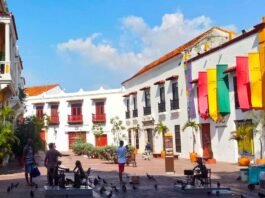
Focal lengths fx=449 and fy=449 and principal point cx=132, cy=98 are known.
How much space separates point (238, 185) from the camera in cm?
1552

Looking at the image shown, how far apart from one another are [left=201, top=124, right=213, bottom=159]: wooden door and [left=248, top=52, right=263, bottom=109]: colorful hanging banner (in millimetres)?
6713

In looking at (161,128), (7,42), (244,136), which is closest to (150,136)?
(161,128)

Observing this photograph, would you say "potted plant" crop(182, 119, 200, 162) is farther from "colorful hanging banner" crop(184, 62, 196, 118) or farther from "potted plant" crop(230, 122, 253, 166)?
"potted plant" crop(230, 122, 253, 166)

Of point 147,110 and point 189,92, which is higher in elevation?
point 189,92

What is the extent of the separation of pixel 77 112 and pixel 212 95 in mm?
28600

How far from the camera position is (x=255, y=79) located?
2283 cm

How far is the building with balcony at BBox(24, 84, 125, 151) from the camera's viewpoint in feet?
170

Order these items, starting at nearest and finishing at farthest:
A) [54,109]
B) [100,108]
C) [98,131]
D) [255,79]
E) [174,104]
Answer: [255,79] < [174,104] < [98,131] < [100,108] < [54,109]

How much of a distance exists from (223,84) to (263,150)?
5.09 meters

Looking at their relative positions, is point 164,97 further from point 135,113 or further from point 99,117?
point 99,117

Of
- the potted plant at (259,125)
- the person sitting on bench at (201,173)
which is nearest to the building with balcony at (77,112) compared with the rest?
the potted plant at (259,125)

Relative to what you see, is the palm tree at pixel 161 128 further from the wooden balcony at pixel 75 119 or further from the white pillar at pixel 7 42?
the wooden balcony at pixel 75 119

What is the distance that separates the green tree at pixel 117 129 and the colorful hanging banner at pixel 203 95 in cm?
2023

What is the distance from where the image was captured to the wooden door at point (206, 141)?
28891 mm
